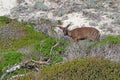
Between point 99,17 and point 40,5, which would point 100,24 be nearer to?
point 99,17

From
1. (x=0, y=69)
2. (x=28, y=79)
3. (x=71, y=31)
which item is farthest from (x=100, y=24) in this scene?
(x=28, y=79)

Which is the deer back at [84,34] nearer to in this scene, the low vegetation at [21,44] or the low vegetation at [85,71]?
the low vegetation at [21,44]

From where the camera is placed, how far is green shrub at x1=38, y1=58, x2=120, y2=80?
10.3 m

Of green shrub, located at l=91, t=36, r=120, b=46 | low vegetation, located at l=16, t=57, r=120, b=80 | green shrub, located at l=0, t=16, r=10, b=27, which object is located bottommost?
green shrub, located at l=91, t=36, r=120, b=46

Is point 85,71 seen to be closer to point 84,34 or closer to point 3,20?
point 84,34

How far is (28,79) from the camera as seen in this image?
35.0 feet

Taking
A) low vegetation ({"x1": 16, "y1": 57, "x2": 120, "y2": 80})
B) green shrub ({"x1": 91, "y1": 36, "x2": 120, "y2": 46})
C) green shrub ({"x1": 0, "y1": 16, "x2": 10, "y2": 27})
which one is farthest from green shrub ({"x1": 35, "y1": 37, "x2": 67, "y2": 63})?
low vegetation ({"x1": 16, "y1": 57, "x2": 120, "y2": 80})

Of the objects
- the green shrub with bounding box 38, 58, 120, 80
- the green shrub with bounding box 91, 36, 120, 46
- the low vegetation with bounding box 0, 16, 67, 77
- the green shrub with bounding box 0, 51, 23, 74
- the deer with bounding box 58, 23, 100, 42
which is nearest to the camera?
the green shrub with bounding box 38, 58, 120, 80

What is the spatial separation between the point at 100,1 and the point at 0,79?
866 centimetres

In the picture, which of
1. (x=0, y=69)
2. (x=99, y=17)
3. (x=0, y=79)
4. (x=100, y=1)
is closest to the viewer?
(x=0, y=79)

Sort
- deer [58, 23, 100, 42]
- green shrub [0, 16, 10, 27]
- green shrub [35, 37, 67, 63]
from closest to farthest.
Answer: green shrub [35, 37, 67, 63], deer [58, 23, 100, 42], green shrub [0, 16, 10, 27]

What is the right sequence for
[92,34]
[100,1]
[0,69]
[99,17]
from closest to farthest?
1. [0,69]
2. [92,34]
3. [99,17]
4. [100,1]

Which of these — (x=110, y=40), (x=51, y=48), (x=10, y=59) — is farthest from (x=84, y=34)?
(x=10, y=59)

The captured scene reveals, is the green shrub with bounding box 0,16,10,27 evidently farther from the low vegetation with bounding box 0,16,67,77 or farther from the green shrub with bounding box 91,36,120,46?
the green shrub with bounding box 91,36,120,46
